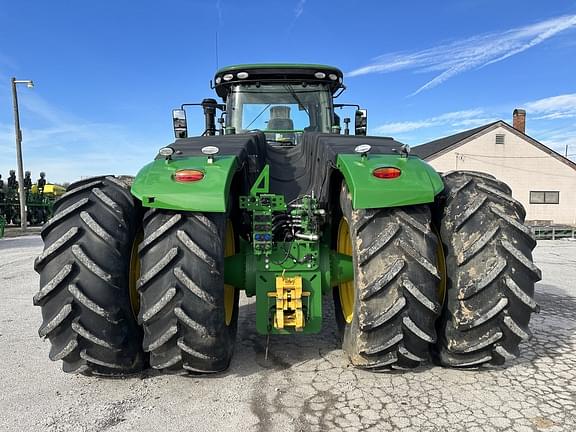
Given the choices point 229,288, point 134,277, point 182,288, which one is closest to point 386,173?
point 182,288

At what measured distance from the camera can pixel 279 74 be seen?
5586 mm

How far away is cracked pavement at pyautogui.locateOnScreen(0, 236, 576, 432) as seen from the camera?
Answer: 2.63m

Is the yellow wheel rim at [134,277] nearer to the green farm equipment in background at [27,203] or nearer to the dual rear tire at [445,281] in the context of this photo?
the dual rear tire at [445,281]

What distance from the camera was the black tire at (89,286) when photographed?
9.34ft

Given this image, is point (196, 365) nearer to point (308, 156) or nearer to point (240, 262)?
point (240, 262)

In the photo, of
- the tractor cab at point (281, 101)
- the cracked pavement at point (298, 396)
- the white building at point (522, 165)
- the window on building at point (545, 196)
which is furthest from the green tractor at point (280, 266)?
the window on building at point (545, 196)

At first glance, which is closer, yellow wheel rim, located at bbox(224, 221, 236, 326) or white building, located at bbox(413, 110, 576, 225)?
yellow wheel rim, located at bbox(224, 221, 236, 326)

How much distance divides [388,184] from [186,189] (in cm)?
128

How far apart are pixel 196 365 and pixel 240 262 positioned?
0.80 metres

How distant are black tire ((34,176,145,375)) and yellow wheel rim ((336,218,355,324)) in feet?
5.56

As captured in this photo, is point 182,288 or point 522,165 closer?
point 182,288

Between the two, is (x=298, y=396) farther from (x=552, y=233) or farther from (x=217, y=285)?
(x=552, y=233)

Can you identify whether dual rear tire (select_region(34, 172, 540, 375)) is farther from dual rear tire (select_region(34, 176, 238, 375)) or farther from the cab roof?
the cab roof

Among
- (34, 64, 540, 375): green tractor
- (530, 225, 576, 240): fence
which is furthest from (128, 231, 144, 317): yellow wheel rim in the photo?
(530, 225, 576, 240): fence
